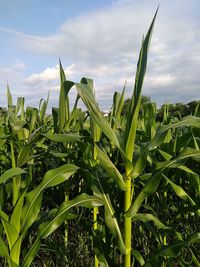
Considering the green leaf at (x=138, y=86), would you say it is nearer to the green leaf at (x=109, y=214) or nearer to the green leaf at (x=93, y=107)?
the green leaf at (x=93, y=107)

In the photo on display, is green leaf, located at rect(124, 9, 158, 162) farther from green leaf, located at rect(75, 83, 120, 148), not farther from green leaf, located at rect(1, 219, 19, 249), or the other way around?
green leaf, located at rect(1, 219, 19, 249)

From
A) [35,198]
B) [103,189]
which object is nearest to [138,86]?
[103,189]

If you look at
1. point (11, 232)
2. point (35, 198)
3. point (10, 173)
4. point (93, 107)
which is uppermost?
point (93, 107)

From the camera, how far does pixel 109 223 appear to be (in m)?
1.70

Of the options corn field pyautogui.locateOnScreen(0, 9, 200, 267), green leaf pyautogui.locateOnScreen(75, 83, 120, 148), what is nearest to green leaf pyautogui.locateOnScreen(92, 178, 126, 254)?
corn field pyautogui.locateOnScreen(0, 9, 200, 267)

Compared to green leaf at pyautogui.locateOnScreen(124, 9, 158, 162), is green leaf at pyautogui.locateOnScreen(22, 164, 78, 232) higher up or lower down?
lower down

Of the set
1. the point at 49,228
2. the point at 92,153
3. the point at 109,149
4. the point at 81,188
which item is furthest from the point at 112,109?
the point at 49,228

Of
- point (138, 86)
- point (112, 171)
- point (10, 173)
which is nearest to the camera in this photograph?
point (138, 86)

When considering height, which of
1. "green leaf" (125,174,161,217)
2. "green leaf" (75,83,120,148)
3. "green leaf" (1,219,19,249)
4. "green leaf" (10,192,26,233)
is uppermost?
"green leaf" (75,83,120,148)

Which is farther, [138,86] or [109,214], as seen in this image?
[109,214]

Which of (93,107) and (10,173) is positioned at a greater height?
(93,107)

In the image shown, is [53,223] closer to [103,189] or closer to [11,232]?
[11,232]

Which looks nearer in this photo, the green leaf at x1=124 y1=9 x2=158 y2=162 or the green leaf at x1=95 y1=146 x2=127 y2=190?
the green leaf at x1=124 y1=9 x2=158 y2=162

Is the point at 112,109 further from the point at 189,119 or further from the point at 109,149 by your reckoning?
the point at 189,119
